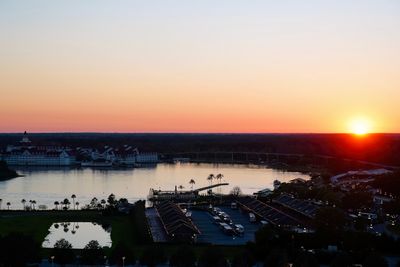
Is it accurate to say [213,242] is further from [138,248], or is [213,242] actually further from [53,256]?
[53,256]

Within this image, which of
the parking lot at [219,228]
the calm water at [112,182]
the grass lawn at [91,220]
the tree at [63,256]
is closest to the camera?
the tree at [63,256]

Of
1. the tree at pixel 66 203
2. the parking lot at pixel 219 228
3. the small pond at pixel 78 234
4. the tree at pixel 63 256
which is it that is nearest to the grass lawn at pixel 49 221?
the small pond at pixel 78 234

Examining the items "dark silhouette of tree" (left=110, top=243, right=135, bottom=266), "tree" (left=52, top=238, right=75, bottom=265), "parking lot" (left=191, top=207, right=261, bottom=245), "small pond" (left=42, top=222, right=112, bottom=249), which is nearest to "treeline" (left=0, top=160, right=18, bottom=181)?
"parking lot" (left=191, top=207, right=261, bottom=245)

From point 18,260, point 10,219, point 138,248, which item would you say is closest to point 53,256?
point 18,260

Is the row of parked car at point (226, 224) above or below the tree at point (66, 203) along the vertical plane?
below

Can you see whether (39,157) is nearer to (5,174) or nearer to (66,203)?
(5,174)

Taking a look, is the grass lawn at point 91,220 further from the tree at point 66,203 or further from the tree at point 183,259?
the tree at point 183,259
